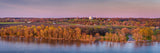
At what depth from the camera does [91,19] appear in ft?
94.8

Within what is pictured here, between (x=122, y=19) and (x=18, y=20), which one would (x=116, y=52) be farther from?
(x=18, y=20)

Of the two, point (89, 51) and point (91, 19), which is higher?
point (91, 19)

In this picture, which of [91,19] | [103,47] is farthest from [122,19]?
[103,47]

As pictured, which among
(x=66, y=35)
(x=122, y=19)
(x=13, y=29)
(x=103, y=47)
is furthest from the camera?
(x=122, y=19)

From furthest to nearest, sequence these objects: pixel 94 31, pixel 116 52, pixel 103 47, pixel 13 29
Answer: pixel 13 29 → pixel 94 31 → pixel 103 47 → pixel 116 52

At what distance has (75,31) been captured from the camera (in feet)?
58.6

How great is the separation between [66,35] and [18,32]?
5.86 m

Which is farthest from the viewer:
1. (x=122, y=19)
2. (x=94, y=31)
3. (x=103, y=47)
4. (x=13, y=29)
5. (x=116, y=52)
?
(x=122, y=19)

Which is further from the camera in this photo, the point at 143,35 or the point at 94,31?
the point at 94,31

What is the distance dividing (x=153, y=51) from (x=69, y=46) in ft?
19.6

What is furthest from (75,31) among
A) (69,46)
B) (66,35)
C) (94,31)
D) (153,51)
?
(153,51)

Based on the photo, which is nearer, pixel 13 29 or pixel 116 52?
pixel 116 52

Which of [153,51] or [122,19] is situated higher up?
[122,19]

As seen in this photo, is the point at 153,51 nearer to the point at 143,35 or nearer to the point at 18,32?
the point at 143,35
